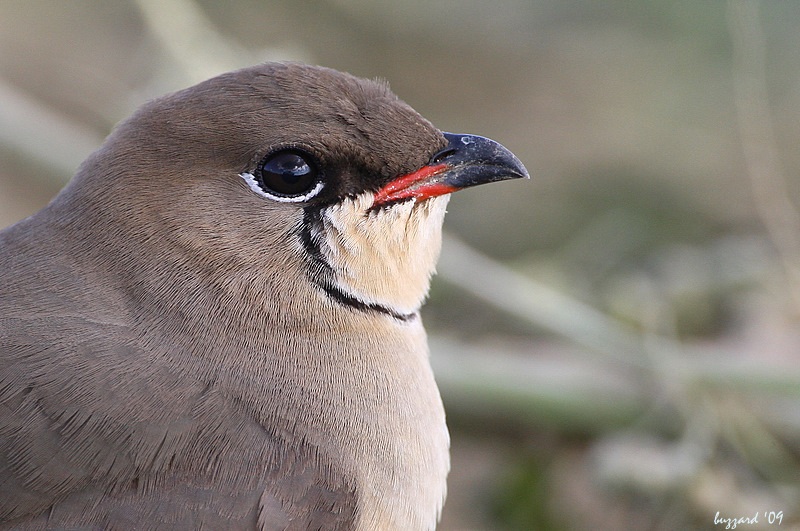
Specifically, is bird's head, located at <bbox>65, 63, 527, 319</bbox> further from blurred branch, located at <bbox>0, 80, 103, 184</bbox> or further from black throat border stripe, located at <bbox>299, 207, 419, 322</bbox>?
blurred branch, located at <bbox>0, 80, 103, 184</bbox>

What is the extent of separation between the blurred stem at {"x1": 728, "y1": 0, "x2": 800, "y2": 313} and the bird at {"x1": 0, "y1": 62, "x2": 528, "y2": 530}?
186 cm

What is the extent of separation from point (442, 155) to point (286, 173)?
466mm

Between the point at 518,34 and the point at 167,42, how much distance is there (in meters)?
3.88

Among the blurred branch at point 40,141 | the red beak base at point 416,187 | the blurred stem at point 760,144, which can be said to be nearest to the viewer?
the red beak base at point 416,187

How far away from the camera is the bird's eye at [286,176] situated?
2.88 metres

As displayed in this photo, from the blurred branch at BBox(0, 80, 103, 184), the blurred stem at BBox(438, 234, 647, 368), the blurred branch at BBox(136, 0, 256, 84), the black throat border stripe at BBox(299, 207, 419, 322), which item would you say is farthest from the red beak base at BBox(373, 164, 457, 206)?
the blurred branch at BBox(0, 80, 103, 184)

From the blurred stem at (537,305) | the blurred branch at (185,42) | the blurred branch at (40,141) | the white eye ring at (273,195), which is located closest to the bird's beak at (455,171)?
the white eye ring at (273,195)

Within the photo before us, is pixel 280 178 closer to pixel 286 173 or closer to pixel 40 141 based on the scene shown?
pixel 286 173

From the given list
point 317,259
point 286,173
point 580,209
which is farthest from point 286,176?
point 580,209

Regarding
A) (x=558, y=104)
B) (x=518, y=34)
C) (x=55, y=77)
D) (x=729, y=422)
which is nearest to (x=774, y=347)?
(x=729, y=422)

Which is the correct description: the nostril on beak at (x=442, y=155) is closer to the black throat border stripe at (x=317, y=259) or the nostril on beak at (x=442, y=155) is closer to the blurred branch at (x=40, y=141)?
the black throat border stripe at (x=317, y=259)

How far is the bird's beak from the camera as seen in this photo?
3000mm

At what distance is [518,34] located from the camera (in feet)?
26.0

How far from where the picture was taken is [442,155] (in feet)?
10.1
